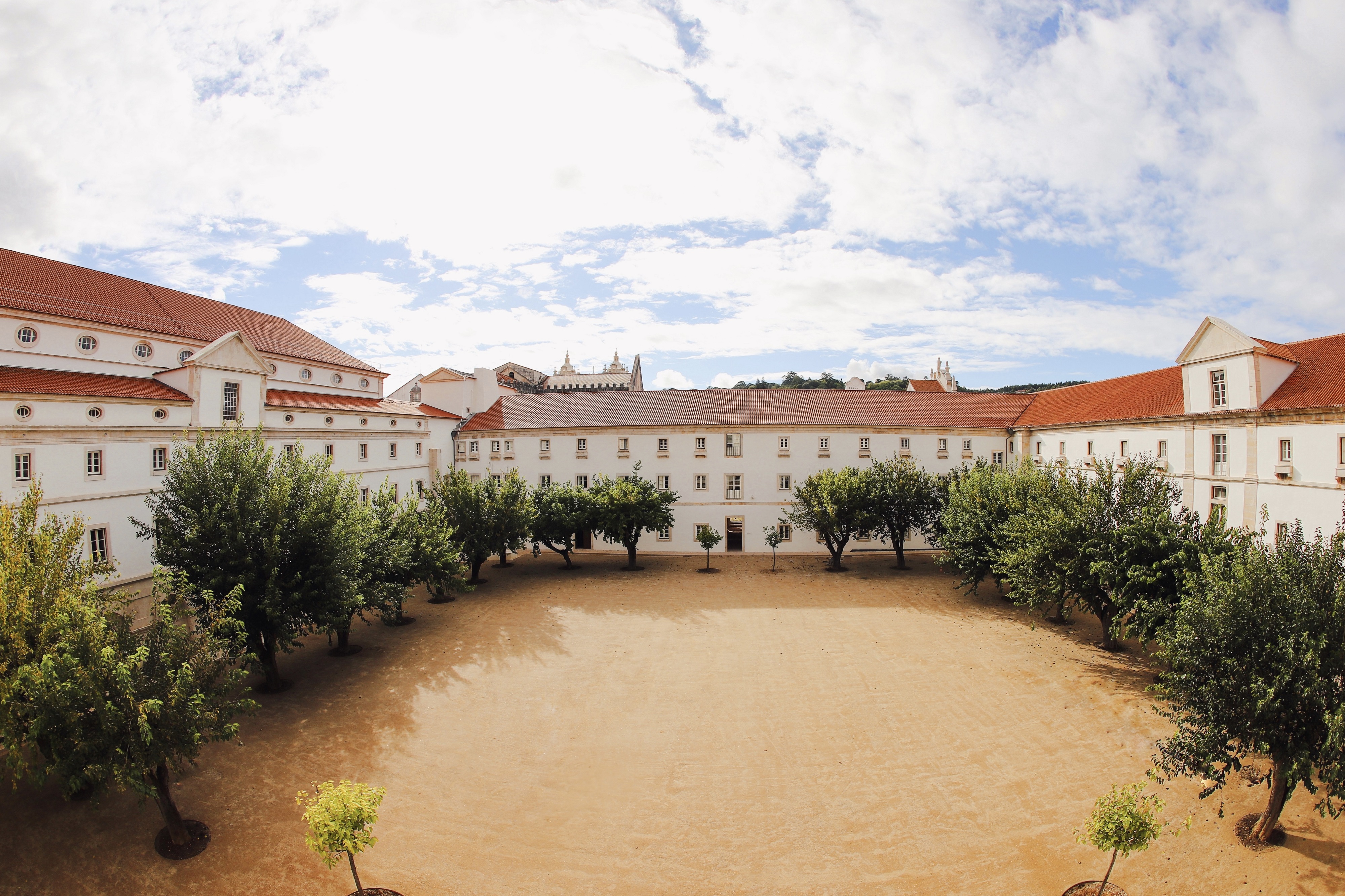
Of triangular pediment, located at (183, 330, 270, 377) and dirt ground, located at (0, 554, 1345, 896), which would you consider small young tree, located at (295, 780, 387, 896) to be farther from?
triangular pediment, located at (183, 330, 270, 377)

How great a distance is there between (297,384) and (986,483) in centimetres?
4271

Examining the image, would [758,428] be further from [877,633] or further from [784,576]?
[877,633]

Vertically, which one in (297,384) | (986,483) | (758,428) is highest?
(297,384)

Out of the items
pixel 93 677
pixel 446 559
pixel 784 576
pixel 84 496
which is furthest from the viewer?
pixel 784 576

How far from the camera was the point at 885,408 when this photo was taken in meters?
45.5

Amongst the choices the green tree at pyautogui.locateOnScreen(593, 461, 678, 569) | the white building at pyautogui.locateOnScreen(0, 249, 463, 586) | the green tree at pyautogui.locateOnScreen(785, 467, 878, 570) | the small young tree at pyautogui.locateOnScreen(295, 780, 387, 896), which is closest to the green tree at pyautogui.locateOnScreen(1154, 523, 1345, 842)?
the small young tree at pyautogui.locateOnScreen(295, 780, 387, 896)

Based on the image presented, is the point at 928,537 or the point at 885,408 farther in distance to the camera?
the point at 885,408

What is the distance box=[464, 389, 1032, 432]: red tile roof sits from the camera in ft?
145

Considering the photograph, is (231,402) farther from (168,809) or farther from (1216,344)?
(1216,344)

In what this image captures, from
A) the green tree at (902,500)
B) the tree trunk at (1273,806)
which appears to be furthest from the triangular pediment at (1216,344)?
the tree trunk at (1273,806)

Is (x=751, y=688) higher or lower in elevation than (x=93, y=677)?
lower

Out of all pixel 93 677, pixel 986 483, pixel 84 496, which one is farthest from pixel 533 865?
pixel 986 483

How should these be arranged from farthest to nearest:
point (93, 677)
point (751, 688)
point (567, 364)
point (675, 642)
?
point (567, 364) → point (675, 642) → point (751, 688) → point (93, 677)

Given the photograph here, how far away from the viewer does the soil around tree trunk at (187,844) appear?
40.3ft
